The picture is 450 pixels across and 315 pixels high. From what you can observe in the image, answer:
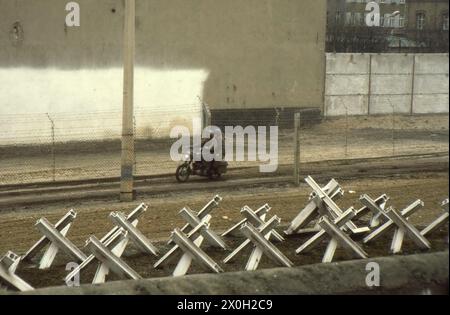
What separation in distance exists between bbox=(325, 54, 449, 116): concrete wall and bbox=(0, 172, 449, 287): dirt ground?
1486 cm

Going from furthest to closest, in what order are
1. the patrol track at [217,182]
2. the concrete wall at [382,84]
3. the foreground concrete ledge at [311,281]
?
the concrete wall at [382,84], the patrol track at [217,182], the foreground concrete ledge at [311,281]

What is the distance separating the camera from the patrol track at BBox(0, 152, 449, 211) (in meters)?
17.1

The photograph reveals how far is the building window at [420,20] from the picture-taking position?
38397 millimetres

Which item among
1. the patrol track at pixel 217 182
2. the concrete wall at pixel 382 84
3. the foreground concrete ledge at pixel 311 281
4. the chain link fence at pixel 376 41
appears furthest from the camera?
the chain link fence at pixel 376 41

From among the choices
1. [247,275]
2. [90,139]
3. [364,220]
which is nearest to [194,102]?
[90,139]

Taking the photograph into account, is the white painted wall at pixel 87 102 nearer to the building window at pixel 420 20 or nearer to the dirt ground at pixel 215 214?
the dirt ground at pixel 215 214

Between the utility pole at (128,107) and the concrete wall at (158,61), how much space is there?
10213 mm

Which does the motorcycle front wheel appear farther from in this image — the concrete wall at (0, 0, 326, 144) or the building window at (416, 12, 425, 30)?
the building window at (416, 12, 425, 30)

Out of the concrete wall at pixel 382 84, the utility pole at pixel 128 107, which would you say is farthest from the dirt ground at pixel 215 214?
the concrete wall at pixel 382 84

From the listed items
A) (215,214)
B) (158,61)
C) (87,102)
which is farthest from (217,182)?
(158,61)

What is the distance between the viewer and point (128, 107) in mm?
16359
